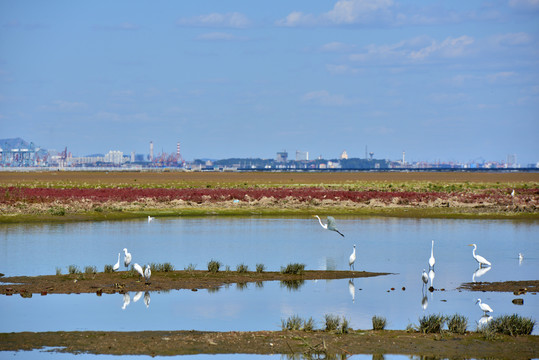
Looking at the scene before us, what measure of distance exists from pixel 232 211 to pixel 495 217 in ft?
58.1

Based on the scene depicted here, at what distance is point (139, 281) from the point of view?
2241 cm

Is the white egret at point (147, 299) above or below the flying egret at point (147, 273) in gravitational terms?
below

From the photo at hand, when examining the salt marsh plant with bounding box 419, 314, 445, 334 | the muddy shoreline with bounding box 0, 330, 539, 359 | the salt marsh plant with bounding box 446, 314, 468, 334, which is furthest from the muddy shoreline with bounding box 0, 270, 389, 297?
the salt marsh plant with bounding box 446, 314, 468, 334

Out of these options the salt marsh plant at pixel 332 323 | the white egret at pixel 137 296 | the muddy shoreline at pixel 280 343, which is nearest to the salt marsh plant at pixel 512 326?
the muddy shoreline at pixel 280 343

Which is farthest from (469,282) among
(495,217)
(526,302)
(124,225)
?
(495,217)

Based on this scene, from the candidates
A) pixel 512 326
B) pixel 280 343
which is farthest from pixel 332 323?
pixel 512 326

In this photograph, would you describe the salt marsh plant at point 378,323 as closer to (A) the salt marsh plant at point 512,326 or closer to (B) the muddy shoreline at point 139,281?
(A) the salt marsh plant at point 512,326

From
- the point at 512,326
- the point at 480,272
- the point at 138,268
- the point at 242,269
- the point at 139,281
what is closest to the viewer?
the point at 512,326

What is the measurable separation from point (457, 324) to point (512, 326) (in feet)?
3.68

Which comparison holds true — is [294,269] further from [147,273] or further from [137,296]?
[137,296]

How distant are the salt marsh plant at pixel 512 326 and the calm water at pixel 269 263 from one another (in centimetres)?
102

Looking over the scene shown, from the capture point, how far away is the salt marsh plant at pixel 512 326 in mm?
15836

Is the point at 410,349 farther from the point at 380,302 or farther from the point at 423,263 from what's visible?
the point at 423,263

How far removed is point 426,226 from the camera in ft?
142
